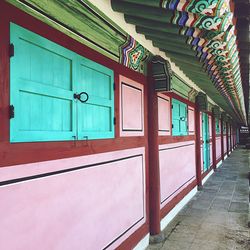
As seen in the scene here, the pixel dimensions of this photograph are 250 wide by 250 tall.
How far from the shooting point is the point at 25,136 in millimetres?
1659

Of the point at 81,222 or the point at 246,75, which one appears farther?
the point at 246,75

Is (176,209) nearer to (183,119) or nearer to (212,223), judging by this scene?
(212,223)

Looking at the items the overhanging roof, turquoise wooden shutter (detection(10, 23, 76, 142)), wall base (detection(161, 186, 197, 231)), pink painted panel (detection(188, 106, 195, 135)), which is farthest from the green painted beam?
pink painted panel (detection(188, 106, 195, 135))

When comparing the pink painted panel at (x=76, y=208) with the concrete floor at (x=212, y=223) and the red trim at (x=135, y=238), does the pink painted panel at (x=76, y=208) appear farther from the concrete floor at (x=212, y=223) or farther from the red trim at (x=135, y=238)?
the concrete floor at (x=212, y=223)

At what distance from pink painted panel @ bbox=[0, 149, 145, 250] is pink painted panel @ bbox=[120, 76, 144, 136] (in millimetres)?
286

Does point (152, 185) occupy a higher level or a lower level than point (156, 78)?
lower

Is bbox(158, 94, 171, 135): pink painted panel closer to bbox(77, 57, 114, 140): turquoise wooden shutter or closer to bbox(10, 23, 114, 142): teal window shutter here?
bbox(77, 57, 114, 140): turquoise wooden shutter

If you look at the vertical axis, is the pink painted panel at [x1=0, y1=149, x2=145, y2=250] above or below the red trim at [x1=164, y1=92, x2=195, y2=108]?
below

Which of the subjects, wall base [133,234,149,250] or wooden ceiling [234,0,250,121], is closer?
wooden ceiling [234,0,250,121]

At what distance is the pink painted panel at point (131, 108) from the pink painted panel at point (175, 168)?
1.01 m

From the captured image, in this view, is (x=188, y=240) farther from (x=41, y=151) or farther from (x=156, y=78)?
(x=41, y=151)

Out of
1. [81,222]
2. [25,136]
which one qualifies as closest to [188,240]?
[81,222]

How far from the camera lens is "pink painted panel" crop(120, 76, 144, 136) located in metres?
3.01

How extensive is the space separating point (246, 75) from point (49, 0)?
452 cm
